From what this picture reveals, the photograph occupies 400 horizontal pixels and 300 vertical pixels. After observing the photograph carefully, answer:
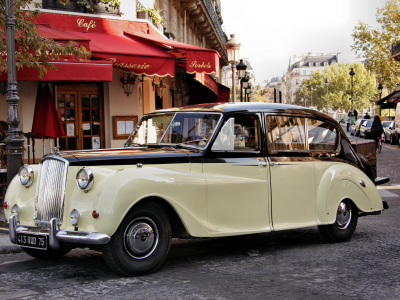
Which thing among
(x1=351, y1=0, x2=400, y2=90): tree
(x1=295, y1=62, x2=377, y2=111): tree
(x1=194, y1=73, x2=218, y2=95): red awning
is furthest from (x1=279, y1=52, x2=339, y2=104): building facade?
(x1=194, y1=73, x2=218, y2=95): red awning

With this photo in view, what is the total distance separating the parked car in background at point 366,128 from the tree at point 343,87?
66.5m

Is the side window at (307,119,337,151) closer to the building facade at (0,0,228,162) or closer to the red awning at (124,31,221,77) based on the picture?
the building facade at (0,0,228,162)

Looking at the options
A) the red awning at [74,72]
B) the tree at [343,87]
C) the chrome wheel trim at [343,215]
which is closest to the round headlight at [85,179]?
the chrome wheel trim at [343,215]

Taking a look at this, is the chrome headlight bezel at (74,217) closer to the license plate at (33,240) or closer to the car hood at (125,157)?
the license plate at (33,240)

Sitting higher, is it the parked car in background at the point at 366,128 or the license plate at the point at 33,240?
the parked car in background at the point at 366,128

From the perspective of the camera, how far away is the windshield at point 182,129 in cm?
552

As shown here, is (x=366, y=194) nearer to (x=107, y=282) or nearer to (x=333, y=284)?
(x=333, y=284)

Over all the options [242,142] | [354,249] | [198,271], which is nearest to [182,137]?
[242,142]

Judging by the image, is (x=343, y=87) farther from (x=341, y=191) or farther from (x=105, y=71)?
(x=341, y=191)

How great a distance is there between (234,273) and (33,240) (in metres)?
1.97

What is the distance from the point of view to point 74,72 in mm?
9961

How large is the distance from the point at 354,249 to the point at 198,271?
2.14 metres

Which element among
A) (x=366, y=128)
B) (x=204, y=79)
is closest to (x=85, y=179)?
(x=204, y=79)

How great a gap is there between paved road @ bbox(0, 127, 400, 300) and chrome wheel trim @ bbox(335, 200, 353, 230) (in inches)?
10.0
